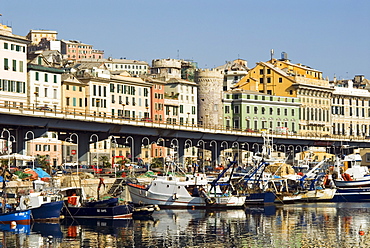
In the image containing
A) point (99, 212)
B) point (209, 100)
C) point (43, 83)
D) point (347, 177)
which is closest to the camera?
point (99, 212)

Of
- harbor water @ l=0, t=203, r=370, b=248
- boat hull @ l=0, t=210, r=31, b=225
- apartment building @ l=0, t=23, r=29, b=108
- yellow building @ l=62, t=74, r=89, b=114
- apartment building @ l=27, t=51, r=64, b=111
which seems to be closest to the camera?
harbor water @ l=0, t=203, r=370, b=248

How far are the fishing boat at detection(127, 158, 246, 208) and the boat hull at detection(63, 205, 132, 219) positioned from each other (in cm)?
1008

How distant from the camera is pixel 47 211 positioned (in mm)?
82875

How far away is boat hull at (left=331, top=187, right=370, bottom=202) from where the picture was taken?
117 m

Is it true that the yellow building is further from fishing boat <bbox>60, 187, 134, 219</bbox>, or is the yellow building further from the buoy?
the buoy

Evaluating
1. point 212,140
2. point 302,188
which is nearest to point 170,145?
point 212,140

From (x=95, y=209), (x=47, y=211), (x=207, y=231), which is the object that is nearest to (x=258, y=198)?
(x=95, y=209)

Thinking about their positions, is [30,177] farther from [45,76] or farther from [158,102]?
[158,102]

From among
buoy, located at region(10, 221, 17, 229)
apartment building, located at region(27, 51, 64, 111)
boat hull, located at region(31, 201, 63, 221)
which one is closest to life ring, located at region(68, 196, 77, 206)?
boat hull, located at region(31, 201, 63, 221)

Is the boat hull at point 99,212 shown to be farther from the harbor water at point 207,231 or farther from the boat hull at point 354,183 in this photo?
the boat hull at point 354,183

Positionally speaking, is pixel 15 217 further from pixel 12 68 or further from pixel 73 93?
pixel 73 93

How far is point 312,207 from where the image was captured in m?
107

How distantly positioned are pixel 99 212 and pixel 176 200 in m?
15.0

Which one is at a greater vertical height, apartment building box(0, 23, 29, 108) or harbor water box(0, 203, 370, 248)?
apartment building box(0, 23, 29, 108)
